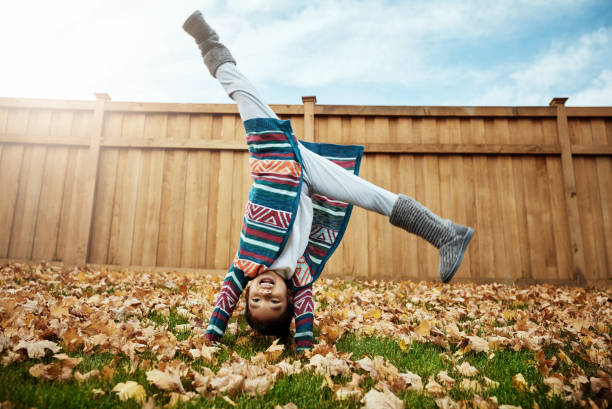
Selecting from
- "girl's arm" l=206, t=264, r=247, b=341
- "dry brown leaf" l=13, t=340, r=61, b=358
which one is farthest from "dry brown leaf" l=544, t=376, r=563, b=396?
"dry brown leaf" l=13, t=340, r=61, b=358

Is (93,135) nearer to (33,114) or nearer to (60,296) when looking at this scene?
(33,114)

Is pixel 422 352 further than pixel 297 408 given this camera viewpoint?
Yes

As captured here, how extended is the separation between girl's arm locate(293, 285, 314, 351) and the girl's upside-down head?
0.09 meters

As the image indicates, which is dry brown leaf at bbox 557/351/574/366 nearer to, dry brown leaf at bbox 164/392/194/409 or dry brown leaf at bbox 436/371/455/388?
dry brown leaf at bbox 436/371/455/388

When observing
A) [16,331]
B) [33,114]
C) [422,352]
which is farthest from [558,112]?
[33,114]

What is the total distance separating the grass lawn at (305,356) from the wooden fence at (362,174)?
1.74 m

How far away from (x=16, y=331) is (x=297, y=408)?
1.45 meters

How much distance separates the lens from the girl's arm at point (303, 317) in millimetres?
1881

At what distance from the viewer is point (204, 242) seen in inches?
192

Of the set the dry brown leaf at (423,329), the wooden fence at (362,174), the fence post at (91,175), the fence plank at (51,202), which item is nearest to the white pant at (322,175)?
the dry brown leaf at (423,329)

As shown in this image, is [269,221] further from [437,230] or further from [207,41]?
[207,41]

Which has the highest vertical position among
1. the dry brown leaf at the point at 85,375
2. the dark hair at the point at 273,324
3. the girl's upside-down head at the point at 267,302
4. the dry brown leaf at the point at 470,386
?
the girl's upside-down head at the point at 267,302

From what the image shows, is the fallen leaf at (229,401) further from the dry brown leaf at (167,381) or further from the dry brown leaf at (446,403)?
the dry brown leaf at (446,403)

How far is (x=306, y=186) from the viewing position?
81.0 inches
